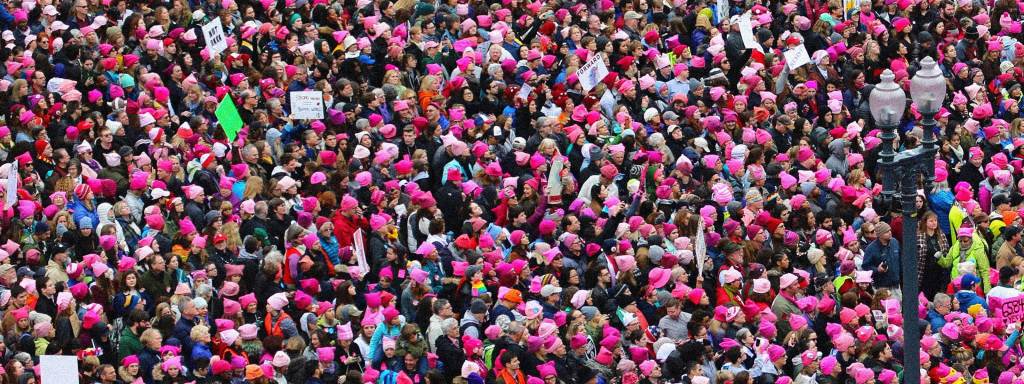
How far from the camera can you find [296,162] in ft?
90.1

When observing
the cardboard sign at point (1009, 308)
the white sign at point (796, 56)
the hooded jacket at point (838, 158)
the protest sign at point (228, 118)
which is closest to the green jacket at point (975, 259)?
the cardboard sign at point (1009, 308)

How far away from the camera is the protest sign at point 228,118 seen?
28172mm

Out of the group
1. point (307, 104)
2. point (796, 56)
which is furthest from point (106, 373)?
point (796, 56)

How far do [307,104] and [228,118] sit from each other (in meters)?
0.94


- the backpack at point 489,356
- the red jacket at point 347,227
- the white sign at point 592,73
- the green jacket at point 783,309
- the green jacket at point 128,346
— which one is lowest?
the white sign at point 592,73

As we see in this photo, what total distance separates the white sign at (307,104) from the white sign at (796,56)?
247 inches

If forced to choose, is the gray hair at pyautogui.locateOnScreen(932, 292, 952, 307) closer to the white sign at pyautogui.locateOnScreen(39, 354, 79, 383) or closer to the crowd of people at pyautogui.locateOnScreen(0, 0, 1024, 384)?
the crowd of people at pyautogui.locateOnScreen(0, 0, 1024, 384)

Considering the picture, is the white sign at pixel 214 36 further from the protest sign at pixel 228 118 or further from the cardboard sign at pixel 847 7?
the cardboard sign at pixel 847 7

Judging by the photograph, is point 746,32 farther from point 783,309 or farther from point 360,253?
point 360,253

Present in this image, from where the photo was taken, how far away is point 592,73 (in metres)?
30.5

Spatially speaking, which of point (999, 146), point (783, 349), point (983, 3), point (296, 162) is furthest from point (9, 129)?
point (983, 3)

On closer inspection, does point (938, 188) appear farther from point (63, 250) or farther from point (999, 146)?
point (63, 250)

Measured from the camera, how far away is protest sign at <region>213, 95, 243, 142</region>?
92.4 ft

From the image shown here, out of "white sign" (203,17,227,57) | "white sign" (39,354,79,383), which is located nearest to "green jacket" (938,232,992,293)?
"white sign" (203,17,227,57)
